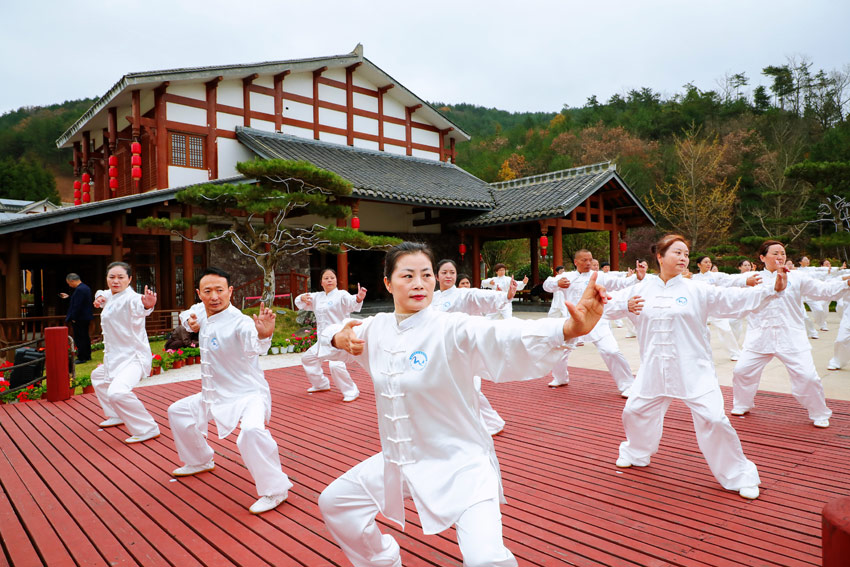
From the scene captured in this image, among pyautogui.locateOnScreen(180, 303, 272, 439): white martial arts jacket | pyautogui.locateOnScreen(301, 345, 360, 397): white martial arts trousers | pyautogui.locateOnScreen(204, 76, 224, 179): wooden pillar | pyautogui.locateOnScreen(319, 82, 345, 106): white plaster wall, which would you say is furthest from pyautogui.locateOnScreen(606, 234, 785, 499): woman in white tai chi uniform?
pyautogui.locateOnScreen(319, 82, 345, 106): white plaster wall

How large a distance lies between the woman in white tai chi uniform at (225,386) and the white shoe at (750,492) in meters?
3.03

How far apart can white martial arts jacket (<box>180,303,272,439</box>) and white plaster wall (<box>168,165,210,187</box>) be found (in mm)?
11304

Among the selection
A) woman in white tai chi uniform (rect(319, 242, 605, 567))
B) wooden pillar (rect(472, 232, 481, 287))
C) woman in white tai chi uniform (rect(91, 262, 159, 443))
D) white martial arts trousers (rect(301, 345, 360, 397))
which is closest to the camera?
woman in white tai chi uniform (rect(319, 242, 605, 567))

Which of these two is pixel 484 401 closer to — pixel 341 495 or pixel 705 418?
pixel 705 418

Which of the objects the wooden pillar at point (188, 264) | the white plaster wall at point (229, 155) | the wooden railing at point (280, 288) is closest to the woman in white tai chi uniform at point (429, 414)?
the wooden pillar at point (188, 264)

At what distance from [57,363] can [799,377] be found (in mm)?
8595

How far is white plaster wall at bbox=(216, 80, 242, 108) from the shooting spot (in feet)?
48.8

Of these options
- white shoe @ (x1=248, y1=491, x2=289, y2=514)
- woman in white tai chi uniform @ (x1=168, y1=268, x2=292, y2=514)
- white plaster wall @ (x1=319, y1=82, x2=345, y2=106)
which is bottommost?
white shoe @ (x1=248, y1=491, x2=289, y2=514)

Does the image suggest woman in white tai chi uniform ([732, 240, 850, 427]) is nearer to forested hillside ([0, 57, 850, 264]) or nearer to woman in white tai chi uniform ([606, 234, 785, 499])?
woman in white tai chi uniform ([606, 234, 785, 499])

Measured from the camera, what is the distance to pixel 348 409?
6340mm

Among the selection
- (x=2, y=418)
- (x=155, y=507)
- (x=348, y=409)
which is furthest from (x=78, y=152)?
(x=155, y=507)

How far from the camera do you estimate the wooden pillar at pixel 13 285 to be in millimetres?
10500

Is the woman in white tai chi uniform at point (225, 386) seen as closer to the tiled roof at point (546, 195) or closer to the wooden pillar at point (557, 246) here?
the tiled roof at point (546, 195)

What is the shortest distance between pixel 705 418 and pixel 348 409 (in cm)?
391
